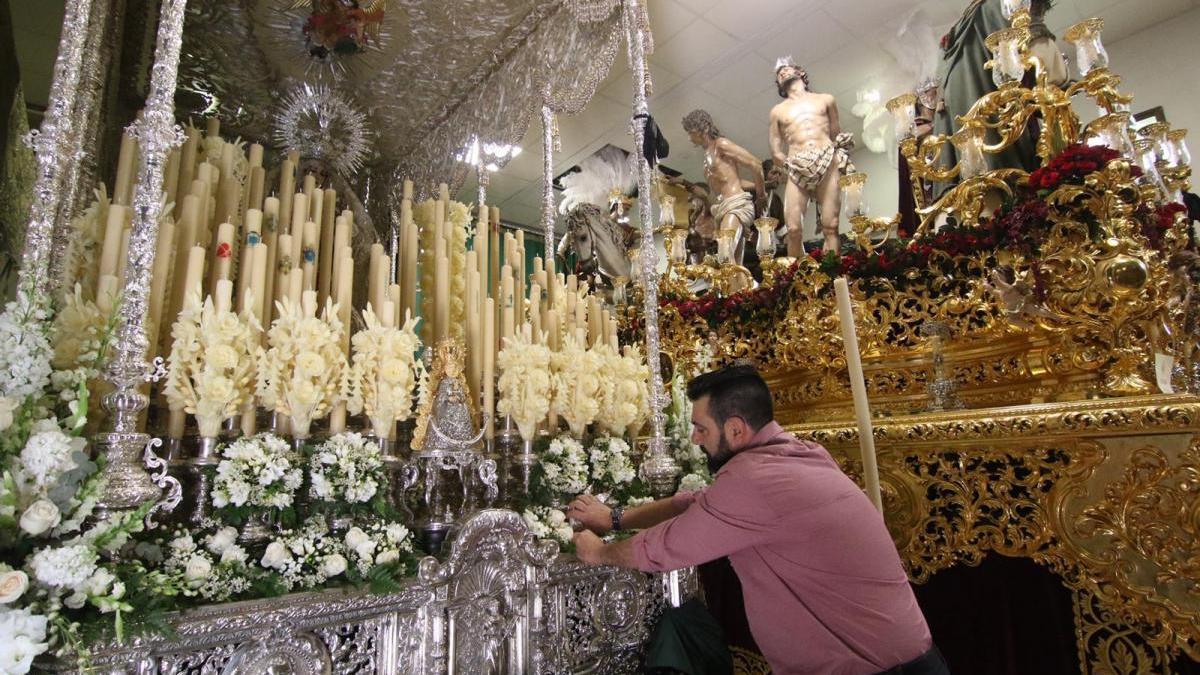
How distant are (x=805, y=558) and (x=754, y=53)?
4748 millimetres

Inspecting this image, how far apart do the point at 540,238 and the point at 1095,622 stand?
7366mm

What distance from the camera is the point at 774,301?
2850 mm

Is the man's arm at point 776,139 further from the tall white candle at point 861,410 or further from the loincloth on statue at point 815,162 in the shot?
the tall white candle at point 861,410

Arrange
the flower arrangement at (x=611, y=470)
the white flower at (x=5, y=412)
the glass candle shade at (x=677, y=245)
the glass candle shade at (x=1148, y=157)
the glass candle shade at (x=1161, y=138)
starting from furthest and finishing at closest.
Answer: the glass candle shade at (x=677, y=245) → the glass candle shade at (x=1161, y=138) → the glass candle shade at (x=1148, y=157) → the flower arrangement at (x=611, y=470) → the white flower at (x=5, y=412)

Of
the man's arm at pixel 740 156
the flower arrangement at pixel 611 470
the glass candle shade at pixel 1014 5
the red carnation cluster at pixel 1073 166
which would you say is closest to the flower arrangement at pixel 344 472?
the flower arrangement at pixel 611 470

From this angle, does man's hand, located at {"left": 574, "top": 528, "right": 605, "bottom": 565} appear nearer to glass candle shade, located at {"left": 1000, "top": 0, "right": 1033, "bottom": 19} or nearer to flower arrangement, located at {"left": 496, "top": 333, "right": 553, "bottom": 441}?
flower arrangement, located at {"left": 496, "top": 333, "right": 553, "bottom": 441}

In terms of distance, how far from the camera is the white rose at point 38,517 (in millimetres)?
900

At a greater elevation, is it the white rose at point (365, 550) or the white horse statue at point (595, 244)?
the white horse statue at point (595, 244)

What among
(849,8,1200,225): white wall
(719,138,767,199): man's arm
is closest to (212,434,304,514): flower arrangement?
(719,138,767,199): man's arm

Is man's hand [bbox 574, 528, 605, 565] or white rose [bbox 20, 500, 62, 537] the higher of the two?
white rose [bbox 20, 500, 62, 537]

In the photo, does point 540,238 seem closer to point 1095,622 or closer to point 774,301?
point 774,301

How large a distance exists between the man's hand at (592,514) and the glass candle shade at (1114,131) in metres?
2.57

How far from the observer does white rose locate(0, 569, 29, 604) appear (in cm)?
83

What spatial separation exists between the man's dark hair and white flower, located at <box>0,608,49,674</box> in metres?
1.41
